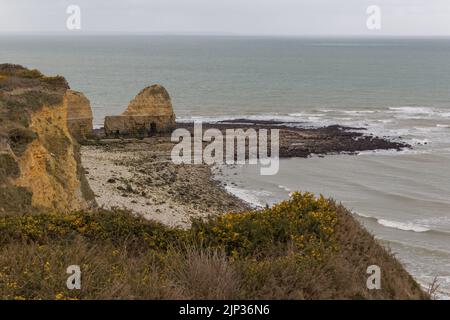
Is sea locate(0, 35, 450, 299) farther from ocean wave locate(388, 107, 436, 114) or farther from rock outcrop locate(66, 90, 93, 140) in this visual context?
rock outcrop locate(66, 90, 93, 140)

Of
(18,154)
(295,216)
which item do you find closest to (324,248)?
(295,216)

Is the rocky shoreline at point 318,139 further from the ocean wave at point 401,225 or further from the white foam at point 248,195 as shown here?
the ocean wave at point 401,225

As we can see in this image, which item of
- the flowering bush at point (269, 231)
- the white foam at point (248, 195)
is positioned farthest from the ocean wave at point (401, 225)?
the flowering bush at point (269, 231)

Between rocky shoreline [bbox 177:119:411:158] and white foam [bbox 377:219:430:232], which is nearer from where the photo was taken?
white foam [bbox 377:219:430:232]

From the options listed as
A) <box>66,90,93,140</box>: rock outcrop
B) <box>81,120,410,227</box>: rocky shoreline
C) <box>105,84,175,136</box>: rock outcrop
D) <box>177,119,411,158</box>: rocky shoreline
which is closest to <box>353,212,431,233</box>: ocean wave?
<box>81,120,410,227</box>: rocky shoreline

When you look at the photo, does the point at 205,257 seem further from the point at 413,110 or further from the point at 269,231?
the point at 413,110

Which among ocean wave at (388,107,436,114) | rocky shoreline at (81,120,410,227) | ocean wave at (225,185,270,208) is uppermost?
ocean wave at (388,107,436,114)

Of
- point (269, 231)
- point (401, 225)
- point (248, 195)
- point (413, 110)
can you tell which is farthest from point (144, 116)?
point (269, 231)
